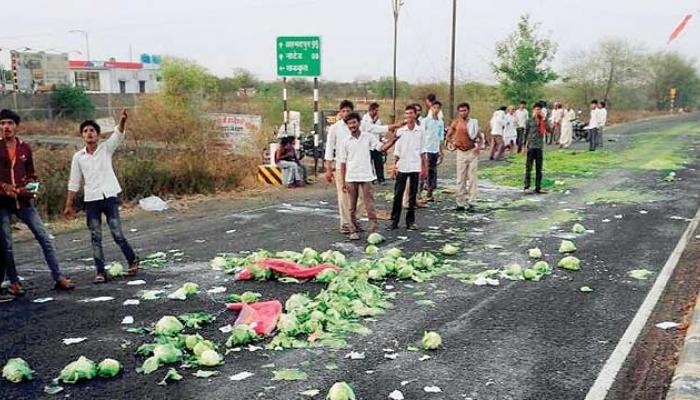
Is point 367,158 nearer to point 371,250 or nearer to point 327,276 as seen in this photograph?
point 371,250

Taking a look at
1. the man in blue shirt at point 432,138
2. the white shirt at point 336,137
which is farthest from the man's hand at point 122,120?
the man in blue shirt at point 432,138

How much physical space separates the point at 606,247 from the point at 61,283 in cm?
694

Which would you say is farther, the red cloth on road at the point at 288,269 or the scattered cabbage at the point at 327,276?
the red cloth on road at the point at 288,269

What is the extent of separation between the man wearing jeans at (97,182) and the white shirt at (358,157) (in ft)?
11.0

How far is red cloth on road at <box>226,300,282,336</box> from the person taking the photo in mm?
5539

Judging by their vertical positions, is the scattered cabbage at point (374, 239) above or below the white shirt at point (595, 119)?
below

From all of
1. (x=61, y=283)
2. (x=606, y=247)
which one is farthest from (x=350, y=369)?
(x=606, y=247)

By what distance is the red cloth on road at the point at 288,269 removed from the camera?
7.15 metres

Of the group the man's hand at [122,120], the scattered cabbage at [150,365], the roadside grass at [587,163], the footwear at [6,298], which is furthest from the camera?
the roadside grass at [587,163]

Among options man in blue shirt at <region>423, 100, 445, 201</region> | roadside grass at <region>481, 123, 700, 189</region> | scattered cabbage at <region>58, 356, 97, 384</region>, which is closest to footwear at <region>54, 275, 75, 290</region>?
scattered cabbage at <region>58, 356, 97, 384</region>

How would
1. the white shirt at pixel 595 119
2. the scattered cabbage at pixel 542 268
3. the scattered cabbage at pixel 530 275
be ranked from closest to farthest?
the scattered cabbage at pixel 530 275 → the scattered cabbage at pixel 542 268 → the white shirt at pixel 595 119

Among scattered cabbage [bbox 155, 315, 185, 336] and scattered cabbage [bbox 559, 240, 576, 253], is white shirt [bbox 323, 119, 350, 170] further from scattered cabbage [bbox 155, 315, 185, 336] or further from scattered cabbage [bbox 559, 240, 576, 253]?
scattered cabbage [bbox 155, 315, 185, 336]

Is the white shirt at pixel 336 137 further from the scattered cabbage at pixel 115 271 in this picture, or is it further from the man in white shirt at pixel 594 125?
the man in white shirt at pixel 594 125

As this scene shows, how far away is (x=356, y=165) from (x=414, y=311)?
3715 mm
